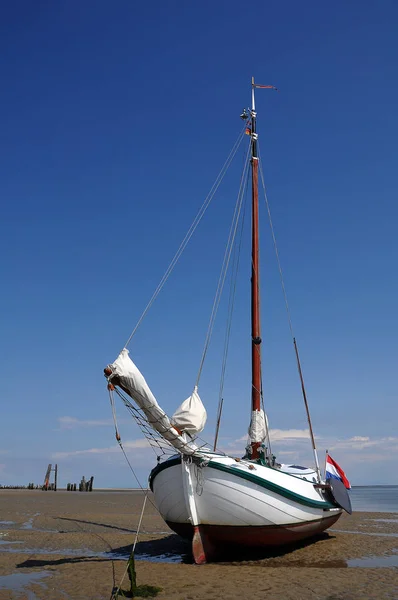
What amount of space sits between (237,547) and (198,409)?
4.25m

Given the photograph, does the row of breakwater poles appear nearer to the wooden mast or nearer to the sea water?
→ the sea water

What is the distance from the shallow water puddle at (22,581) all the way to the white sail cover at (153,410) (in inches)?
183

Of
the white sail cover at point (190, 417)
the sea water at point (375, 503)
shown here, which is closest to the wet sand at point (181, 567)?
the white sail cover at point (190, 417)

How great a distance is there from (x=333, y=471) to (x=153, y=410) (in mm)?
10743

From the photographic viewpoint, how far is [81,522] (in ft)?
86.8

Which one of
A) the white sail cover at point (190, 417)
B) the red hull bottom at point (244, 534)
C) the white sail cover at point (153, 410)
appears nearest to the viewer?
the white sail cover at point (153, 410)

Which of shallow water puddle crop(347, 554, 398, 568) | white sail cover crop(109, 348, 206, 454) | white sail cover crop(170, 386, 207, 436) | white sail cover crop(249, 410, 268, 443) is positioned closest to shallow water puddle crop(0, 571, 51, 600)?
white sail cover crop(109, 348, 206, 454)

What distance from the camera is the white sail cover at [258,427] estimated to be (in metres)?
20.0

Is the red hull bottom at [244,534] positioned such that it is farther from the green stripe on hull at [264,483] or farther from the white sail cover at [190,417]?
the white sail cover at [190,417]

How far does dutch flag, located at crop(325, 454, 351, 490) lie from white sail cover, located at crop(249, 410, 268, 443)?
3312mm

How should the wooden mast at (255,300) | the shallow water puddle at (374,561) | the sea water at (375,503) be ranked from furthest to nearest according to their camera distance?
the sea water at (375,503) → the wooden mast at (255,300) → the shallow water puddle at (374,561)

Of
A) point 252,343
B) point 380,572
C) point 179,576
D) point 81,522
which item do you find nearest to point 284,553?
point 380,572

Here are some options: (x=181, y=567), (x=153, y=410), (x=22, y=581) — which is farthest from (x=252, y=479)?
(x=22, y=581)

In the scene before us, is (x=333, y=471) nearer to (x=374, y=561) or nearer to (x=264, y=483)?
(x=374, y=561)
